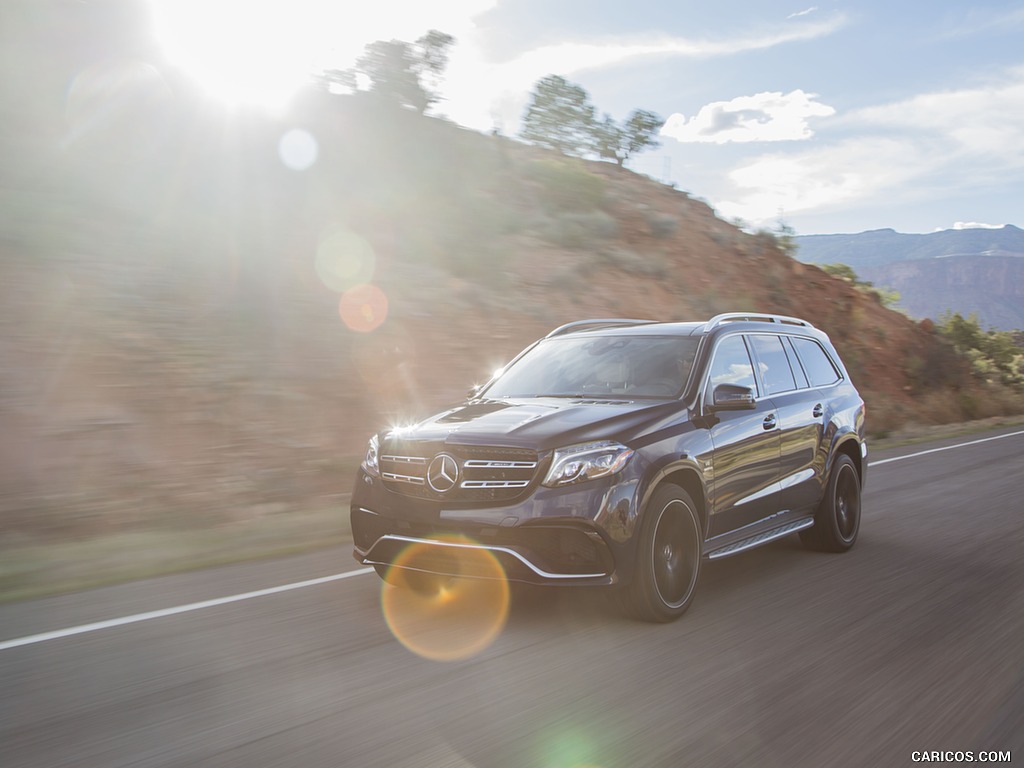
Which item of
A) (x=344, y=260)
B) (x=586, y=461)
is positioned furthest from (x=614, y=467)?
(x=344, y=260)

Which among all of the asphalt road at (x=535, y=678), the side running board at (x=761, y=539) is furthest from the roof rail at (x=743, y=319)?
the asphalt road at (x=535, y=678)

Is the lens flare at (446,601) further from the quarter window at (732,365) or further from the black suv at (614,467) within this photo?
the quarter window at (732,365)

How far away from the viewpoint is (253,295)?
14.9 meters

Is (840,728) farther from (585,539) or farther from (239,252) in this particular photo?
(239,252)

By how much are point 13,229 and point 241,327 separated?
3060mm

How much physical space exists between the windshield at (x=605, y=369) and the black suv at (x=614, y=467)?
1 centimetres

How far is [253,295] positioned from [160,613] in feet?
31.3

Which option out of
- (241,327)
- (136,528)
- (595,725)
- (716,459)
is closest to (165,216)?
(241,327)

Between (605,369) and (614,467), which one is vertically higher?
(605,369)

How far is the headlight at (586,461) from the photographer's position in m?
5.27

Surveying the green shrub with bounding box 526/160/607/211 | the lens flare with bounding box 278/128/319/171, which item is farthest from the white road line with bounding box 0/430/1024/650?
the green shrub with bounding box 526/160/607/211

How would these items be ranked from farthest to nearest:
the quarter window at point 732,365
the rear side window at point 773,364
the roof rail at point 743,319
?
the rear side window at point 773,364
the roof rail at point 743,319
the quarter window at point 732,365

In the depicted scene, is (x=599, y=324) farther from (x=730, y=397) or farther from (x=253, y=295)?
(x=253, y=295)

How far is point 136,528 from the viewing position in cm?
930
